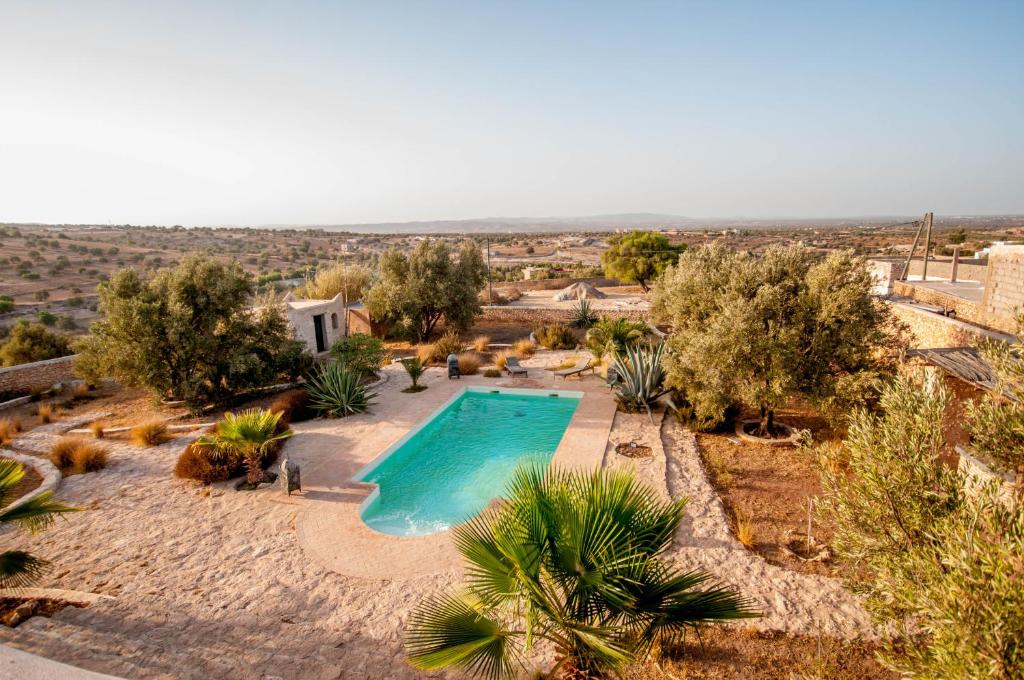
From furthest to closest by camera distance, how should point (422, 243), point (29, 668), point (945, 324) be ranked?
1. point (422, 243)
2. point (945, 324)
3. point (29, 668)

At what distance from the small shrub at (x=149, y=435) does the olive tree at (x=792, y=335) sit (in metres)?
10.3

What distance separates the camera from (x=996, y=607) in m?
2.35

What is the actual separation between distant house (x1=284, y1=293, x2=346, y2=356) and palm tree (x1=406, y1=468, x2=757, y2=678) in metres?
13.6

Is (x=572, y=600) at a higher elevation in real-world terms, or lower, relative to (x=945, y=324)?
lower

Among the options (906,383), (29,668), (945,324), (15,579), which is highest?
(906,383)

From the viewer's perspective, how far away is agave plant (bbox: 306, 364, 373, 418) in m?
11.5

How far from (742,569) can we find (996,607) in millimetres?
3689

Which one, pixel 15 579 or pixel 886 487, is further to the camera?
pixel 15 579

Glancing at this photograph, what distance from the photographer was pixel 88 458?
28.8 ft

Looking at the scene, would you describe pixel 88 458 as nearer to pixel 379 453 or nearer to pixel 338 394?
pixel 338 394

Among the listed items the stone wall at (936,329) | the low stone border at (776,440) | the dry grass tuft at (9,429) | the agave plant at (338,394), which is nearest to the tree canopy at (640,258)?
the stone wall at (936,329)

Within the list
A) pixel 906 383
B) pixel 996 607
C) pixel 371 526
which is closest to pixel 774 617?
pixel 906 383

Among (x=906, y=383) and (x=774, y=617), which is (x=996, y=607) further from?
(x=774, y=617)

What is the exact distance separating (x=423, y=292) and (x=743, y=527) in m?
14.6
